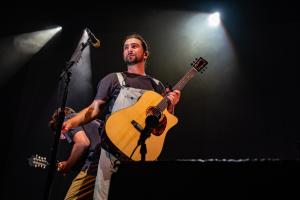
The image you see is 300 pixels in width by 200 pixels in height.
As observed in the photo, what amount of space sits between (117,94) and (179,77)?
4.54ft

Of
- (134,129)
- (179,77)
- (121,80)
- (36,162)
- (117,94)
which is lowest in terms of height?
(36,162)

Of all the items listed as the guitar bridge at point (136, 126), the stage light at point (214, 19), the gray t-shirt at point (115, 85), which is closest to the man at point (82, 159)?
the gray t-shirt at point (115, 85)

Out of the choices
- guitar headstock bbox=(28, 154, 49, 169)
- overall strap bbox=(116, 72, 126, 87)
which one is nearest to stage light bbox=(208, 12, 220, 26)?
overall strap bbox=(116, 72, 126, 87)

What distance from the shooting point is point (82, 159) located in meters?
3.47

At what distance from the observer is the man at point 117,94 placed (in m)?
2.99

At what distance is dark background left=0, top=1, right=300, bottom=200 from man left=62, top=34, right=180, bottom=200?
95 cm

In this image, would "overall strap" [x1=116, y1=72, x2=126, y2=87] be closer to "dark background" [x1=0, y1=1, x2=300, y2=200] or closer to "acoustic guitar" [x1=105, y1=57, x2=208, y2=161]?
"acoustic guitar" [x1=105, y1=57, x2=208, y2=161]

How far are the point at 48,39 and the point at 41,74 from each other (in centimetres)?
59

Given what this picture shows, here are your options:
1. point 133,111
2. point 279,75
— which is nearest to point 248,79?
point 279,75

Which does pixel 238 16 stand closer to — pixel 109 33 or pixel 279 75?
pixel 279 75

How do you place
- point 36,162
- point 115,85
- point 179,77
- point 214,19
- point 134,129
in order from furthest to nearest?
point 214,19 < point 179,77 < point 36,162 < point 115,85 < point 134,129

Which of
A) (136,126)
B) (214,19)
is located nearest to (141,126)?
(136,126)

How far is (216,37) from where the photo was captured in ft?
15.3

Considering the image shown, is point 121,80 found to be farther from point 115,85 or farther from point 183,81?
point 183,81
